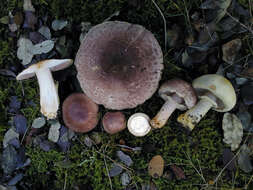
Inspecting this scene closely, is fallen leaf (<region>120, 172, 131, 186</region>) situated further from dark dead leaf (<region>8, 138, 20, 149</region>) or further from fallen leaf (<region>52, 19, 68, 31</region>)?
fallen leaf (<region>52, 19, 68, 31</region>)

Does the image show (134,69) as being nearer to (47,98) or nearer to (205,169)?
(47,98)

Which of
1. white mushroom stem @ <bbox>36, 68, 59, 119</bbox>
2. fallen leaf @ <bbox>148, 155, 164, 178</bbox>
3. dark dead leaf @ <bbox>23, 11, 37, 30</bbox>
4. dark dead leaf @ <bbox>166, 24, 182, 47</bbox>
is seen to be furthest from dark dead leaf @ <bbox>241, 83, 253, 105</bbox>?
dark dead leaf @ <bbox>23, 11, 37, 30</bbox>

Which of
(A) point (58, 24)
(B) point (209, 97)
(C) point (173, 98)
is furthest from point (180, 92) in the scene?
(A) point (58, 24)

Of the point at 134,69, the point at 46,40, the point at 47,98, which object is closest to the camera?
the point at 134,69

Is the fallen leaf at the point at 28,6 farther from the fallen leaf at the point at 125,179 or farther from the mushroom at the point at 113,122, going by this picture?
the fallen leaf at the point at 125,179

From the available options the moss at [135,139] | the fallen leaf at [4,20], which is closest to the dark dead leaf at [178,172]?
the moss at [135,139]

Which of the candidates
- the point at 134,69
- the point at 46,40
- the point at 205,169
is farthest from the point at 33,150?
the point at 205,169
